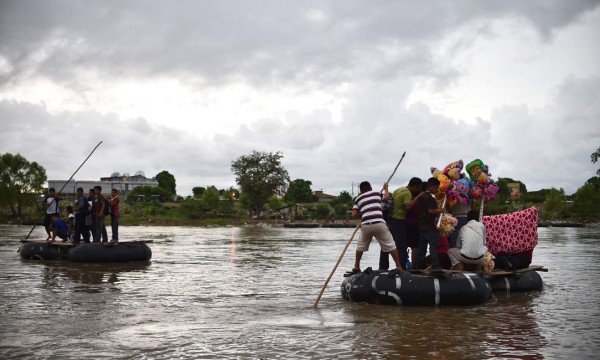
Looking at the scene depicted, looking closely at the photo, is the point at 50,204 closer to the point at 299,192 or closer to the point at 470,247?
the point at 470,247

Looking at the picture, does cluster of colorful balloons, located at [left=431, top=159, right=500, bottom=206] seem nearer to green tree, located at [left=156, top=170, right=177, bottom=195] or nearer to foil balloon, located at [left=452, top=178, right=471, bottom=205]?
foil balloon, located at [left=452, top=178, right=471, bottom=205]

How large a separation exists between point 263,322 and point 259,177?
85937 mm

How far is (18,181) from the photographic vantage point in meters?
90.1

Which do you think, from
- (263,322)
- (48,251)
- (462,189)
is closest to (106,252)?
(48,251)

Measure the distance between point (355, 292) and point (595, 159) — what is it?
54687mm

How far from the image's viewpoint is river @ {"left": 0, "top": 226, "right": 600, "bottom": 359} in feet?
23.6

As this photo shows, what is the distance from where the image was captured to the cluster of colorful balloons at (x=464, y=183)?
39.6 ft

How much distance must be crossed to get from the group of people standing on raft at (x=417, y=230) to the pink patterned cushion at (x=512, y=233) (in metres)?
0.55

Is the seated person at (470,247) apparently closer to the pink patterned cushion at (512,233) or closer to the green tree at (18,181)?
the pink patterned cushion at (512,233)

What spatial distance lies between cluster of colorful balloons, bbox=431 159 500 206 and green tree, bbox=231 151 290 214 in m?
82.4

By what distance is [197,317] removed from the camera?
9430 mm

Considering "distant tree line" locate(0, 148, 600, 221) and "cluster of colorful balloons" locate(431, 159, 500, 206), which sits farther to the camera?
"distant tree line" locate(0, 148, 600, 221)

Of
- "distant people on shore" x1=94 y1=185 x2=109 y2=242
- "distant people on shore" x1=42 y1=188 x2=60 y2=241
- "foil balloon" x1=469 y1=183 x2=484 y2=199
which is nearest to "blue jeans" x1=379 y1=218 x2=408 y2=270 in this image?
"foil balloon" x1=469 y1=183 x2=484 y2=199

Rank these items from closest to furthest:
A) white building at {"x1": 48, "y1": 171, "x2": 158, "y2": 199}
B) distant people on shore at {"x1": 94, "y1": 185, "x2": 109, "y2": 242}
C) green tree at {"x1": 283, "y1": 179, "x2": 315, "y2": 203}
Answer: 1. distant people on shore at {"x1": 94, "y1": 185, "x2": 109, "y2": 242}
2. green tree at {"x1": 283, "y1": 179, "x2": 315, "y2": 203}
3. white building at {"x1": 48, "y1": 171, "x2": 158, "y2": 199}
